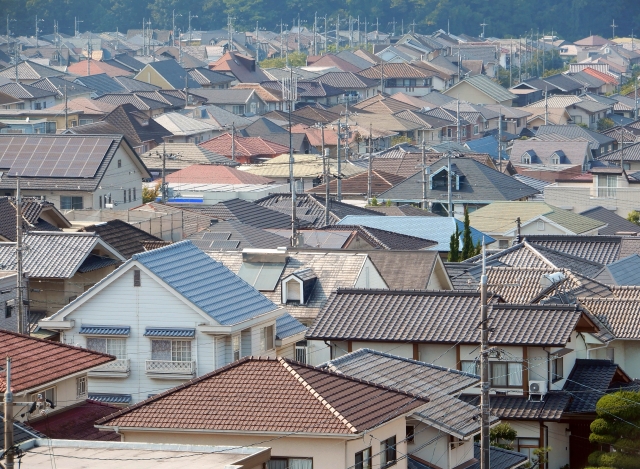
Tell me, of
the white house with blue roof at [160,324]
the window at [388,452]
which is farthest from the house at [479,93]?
the window at [388,452]

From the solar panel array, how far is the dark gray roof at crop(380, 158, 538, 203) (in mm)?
9960

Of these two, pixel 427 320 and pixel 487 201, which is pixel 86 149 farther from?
pixel 427 320

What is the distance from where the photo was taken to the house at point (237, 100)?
236 feet

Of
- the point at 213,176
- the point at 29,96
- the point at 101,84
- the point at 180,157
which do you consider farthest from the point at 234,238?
the point at 101,84

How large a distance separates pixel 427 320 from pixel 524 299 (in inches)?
148

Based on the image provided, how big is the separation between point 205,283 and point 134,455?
621cm

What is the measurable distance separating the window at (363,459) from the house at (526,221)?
68.3 ft

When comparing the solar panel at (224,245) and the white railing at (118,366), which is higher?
the solar panel at (224,245)

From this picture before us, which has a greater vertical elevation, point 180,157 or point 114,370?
point 180,157

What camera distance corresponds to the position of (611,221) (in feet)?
126

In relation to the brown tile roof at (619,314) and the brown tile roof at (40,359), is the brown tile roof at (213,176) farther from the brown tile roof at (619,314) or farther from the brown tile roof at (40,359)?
the brown tile roof at (40,359)

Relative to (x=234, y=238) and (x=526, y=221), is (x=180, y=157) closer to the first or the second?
(x=526, y=221)

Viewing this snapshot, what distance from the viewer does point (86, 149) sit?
120 feet

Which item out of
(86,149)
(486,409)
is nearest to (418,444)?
(486,409)
